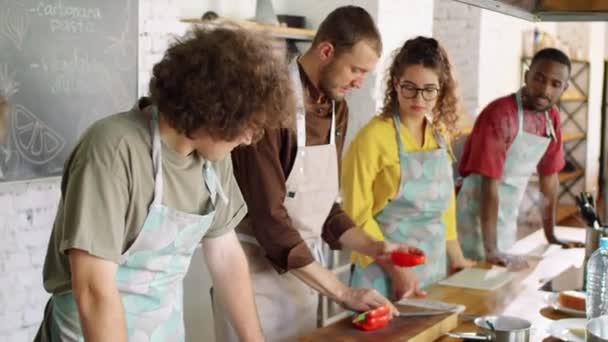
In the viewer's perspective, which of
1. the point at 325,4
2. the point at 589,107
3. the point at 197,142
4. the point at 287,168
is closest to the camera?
the point at 197,142

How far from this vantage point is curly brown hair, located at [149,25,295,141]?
1481 mm

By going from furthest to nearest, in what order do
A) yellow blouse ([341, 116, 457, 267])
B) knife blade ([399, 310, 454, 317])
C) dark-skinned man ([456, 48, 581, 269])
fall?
1. dark-skinned man ([456, 48, 581, 269])
2. yellow blouse ([341, 116, 457, 267])
3. knife blade ([399, 310, 454, 317])

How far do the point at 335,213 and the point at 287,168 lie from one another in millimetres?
304

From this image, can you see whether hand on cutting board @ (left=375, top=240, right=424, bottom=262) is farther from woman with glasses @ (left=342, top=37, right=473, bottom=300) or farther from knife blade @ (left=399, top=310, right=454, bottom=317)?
knife blade @ (left=399, top=310, right=454, bottom=317)

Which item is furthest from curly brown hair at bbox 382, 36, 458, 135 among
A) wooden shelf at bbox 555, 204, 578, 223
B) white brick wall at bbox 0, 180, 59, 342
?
wooden shelf at bbox 555, 204, 578, 223

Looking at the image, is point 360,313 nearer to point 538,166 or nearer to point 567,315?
point 567,315

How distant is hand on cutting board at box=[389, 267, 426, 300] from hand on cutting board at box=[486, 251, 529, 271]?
1.85ft

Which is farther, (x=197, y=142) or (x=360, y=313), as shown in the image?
(x=360, y=313)

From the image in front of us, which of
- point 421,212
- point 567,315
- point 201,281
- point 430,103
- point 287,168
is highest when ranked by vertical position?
point 430,103

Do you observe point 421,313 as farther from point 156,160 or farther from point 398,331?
point 156,160

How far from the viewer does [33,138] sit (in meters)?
2.81

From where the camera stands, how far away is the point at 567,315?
229cm

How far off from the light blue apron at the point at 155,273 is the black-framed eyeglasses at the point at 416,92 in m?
0.99

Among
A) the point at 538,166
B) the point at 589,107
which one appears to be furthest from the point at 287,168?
the point at 589,107
